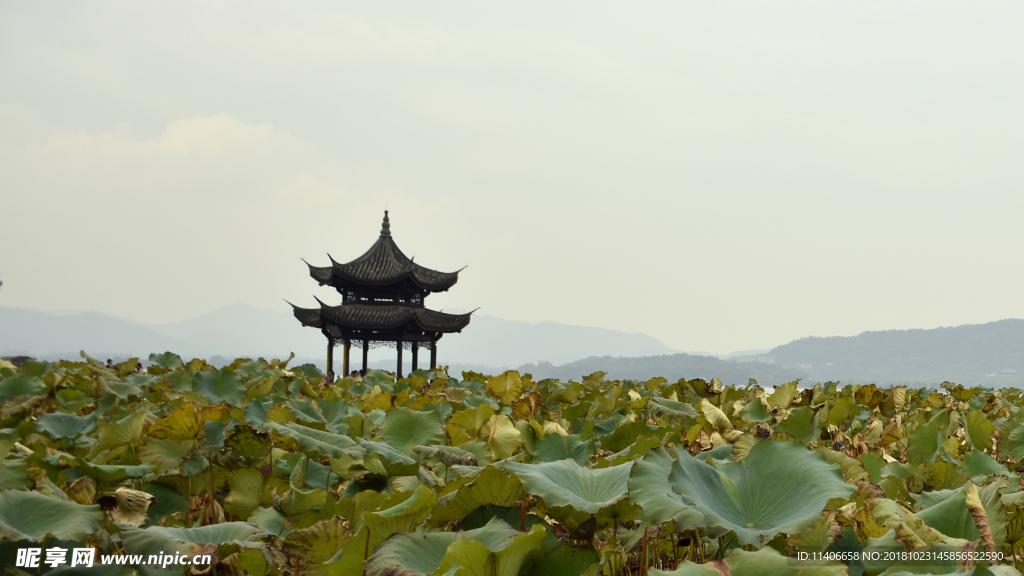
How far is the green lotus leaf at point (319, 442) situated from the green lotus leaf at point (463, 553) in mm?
817

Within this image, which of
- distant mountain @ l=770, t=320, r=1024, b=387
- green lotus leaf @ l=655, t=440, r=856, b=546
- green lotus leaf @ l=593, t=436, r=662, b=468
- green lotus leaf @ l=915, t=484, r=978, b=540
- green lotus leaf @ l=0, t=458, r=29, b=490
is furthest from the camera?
distant mountain @ l=770, t=320, r=1024, b=387

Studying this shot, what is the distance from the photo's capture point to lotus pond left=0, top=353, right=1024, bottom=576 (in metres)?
1.13

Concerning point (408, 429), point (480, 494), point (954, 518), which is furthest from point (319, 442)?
point (954, 518)

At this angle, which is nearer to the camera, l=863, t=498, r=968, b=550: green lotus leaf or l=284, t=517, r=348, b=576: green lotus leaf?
l=863, t=498, r=968, b=550: green lotus leaf

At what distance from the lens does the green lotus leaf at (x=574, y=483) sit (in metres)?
1.15

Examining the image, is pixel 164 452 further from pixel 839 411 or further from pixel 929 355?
pixel 929 355

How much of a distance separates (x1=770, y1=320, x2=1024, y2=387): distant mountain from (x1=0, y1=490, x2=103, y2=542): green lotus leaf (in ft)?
558

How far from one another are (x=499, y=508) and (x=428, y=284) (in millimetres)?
20976

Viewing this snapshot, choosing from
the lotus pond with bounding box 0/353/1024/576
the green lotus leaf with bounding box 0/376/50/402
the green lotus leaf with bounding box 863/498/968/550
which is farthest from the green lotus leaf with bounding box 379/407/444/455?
the green lotus leaf with bounding box 0/376/50/402

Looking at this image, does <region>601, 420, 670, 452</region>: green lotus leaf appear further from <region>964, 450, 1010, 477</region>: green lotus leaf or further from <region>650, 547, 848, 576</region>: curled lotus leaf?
<region>650, 547, 848, 576</region>: curled lotus leaf

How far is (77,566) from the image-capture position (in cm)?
125

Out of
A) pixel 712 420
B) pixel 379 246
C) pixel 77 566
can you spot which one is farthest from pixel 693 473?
pixel 379 246

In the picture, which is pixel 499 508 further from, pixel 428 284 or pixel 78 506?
pixel 428 284

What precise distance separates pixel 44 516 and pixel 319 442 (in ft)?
2.29
